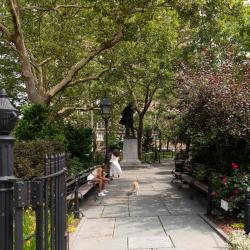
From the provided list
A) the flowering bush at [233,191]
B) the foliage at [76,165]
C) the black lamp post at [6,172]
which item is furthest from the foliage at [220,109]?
the black lamp post at [6,172]

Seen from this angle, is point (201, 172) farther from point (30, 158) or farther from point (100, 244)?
point (100, 244)

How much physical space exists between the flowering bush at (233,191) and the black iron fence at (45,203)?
5589 millimetres

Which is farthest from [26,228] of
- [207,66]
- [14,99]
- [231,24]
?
[14,99]

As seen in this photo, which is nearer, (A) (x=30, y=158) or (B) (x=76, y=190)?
(A) (x=30, y=158)

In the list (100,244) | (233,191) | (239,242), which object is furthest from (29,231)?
(233,191)

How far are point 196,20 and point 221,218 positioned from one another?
6744 mm

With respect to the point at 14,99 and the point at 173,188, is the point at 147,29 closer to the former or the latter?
the point at 173,188

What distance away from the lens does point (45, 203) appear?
13.7 ft

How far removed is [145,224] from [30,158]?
119 inches

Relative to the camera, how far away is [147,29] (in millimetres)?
19016

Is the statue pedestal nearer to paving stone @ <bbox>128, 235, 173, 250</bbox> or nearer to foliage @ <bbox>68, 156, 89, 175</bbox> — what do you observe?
foliage @ <bbox>68, 156, 89, 175</bbox>

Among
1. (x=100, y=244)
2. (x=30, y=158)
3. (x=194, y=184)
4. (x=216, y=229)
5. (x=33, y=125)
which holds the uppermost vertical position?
(x=33, y=125)

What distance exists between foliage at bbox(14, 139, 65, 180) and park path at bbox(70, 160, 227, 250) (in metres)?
1.60

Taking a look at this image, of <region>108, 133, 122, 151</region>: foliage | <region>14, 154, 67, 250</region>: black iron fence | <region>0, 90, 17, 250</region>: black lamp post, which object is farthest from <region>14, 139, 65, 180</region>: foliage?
<region>108, 133, 122, 151</region>: foliage
